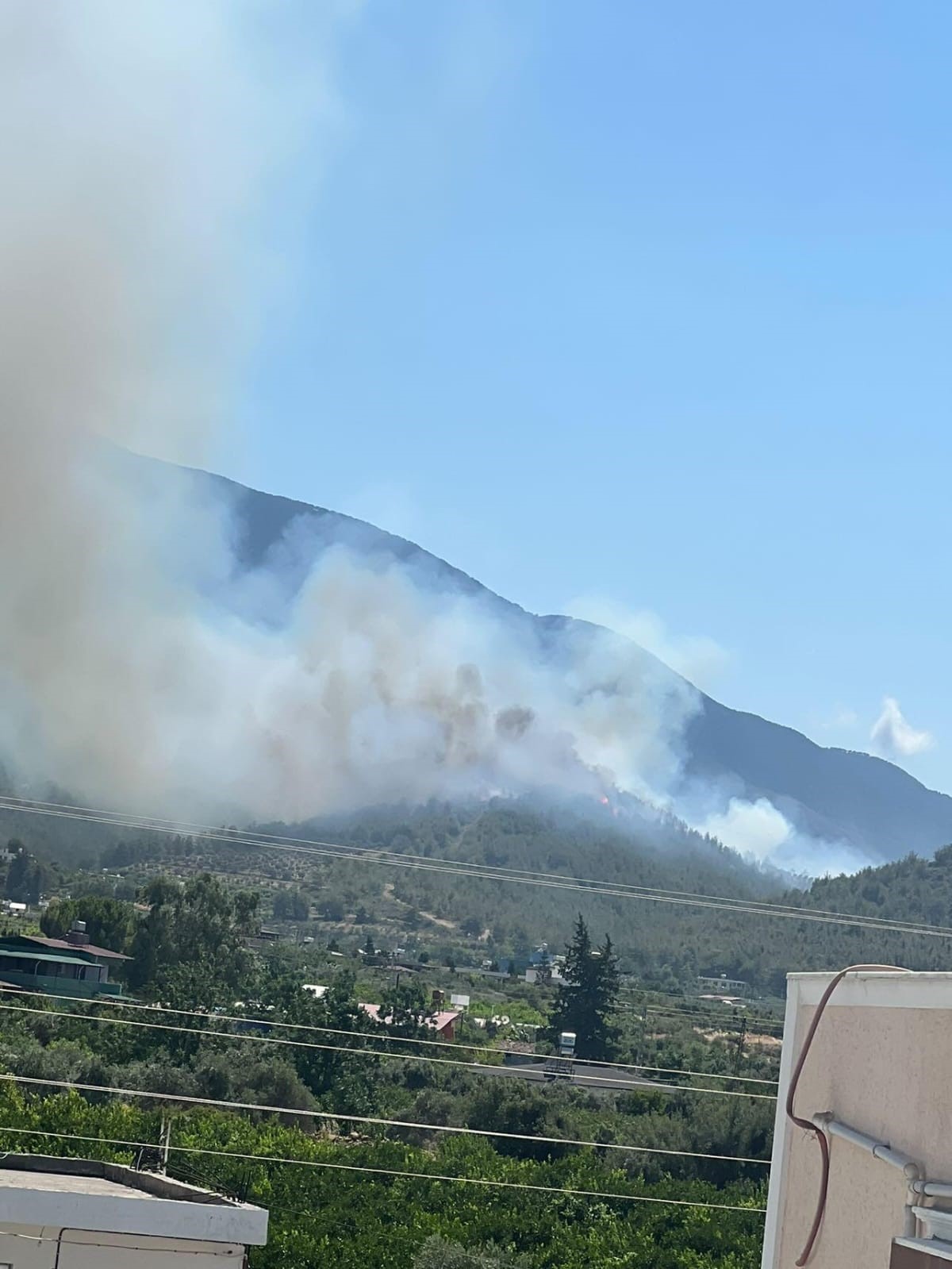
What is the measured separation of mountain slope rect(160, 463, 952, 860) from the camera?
17138 cm

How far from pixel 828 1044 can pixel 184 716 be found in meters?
121

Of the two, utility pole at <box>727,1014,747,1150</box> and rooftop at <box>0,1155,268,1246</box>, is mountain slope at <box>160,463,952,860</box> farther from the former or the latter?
rooftop at <box>0,1155,268,1246</box>

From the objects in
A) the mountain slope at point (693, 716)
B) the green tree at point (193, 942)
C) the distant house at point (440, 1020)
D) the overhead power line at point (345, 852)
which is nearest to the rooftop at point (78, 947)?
the green tree at point (193, 942)

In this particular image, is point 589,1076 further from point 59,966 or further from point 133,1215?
point 133,1215

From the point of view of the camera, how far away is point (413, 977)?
69.9m

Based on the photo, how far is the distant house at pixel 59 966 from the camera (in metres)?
56.4

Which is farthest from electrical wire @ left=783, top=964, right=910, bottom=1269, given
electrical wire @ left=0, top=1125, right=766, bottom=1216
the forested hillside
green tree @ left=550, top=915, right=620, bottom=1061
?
the forested hillside

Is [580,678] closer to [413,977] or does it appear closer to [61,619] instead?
[61,619]

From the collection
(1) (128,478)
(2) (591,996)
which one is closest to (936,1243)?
(2) (591,996)

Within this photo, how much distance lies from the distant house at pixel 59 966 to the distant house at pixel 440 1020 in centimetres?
947

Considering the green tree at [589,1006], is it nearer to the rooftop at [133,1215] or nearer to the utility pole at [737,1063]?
the utility pole at [737,1063]

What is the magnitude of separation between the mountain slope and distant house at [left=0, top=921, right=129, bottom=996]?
103628 millimetres

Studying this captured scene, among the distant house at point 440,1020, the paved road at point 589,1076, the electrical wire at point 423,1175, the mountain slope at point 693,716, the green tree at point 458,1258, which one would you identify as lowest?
the green tree at point 458,1258

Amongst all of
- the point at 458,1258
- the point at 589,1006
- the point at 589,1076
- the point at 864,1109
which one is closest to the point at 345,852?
the point at 589,1006
